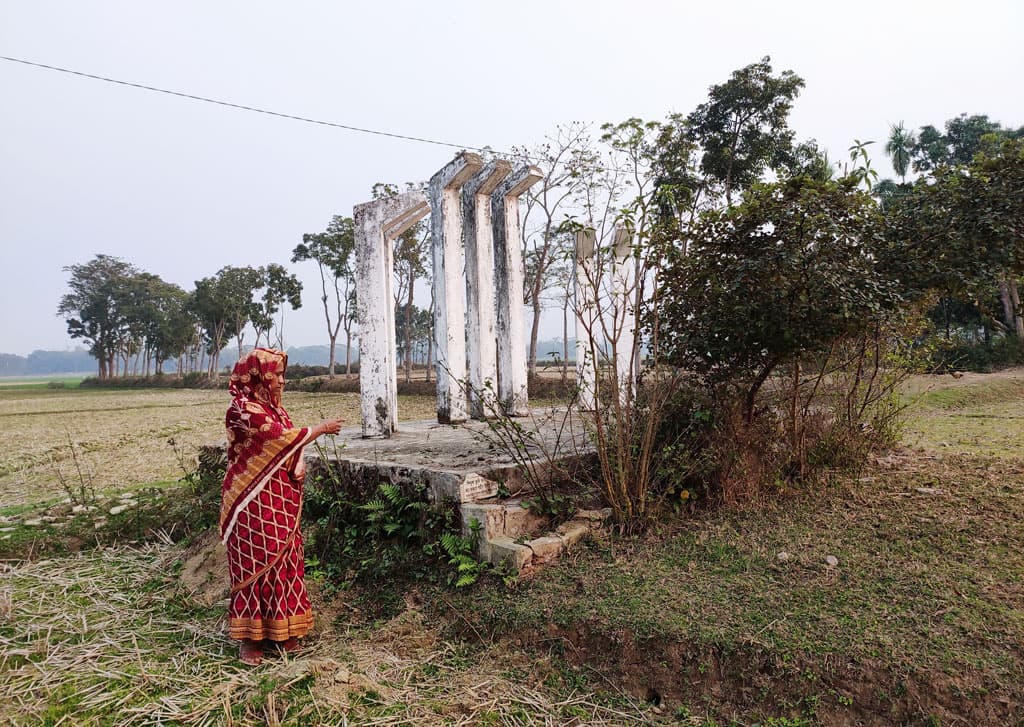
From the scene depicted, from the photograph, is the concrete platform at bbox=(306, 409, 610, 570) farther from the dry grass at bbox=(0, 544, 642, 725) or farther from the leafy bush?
the dry grass at bbox=(0, 544, 642, 725)

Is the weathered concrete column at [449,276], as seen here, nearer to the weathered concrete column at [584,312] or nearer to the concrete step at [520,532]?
the weathered concrete column at [584,312]

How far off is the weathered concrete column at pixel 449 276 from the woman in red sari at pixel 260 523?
3.12 meters

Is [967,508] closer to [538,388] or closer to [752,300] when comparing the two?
[752,300]

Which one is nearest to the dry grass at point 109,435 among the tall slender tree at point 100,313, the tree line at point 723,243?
the tree line at point 723,243

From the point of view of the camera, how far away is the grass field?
2.61m

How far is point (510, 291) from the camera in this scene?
7172mm

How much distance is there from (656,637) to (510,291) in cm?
480

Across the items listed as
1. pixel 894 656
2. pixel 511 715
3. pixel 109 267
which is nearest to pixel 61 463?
pixel 511 715

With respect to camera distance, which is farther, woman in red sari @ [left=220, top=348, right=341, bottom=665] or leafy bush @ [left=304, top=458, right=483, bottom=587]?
leafy bush @ [left=304, top=458, right=483, bottom=587]

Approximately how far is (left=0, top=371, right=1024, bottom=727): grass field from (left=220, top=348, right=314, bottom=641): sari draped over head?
0.84ft

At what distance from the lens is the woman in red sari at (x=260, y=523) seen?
3.35 metres

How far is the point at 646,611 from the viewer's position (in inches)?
123

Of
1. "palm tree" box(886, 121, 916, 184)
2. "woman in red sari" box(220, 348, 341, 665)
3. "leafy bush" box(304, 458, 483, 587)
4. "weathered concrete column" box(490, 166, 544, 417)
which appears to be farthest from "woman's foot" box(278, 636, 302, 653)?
"palm tree" box(886, 121, 916, 184)

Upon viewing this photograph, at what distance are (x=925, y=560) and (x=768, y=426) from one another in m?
1.39
